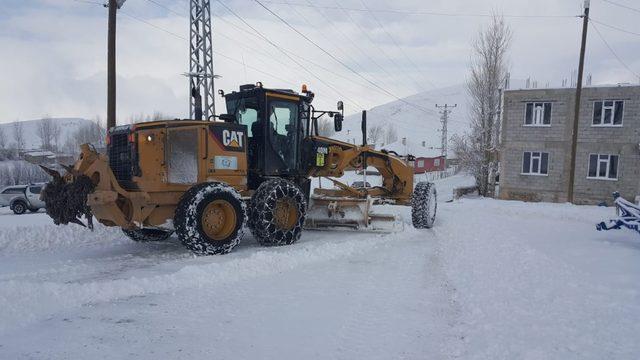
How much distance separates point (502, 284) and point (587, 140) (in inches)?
955

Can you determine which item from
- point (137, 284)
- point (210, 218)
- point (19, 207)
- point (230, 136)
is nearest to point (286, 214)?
point (210, 218)

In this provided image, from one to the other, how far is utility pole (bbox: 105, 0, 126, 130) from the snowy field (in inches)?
201

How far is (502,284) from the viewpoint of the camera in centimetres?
575

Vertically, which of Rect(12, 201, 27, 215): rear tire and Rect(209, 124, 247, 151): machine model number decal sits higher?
Rect(209, 124, 247, 151): machine model number decal

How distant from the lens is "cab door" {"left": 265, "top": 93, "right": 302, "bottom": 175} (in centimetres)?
907

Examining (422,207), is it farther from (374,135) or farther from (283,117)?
(374,135)

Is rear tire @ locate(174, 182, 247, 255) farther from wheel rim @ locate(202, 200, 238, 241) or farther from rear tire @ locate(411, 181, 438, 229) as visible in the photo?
rear tire @ locate(411, 181, 438, 229)

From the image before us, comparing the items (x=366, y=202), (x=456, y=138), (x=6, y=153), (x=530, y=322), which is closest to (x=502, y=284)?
(x=530, y=322)

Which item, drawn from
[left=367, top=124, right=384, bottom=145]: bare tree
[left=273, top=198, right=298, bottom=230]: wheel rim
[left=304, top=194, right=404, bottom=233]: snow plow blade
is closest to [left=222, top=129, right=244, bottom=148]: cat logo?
[left=273, top=198, right=298, bottom=230]: wheel rim

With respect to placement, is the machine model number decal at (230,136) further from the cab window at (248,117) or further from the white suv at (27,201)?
the white suv at (27,201)

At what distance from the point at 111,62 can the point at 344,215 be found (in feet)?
26.0

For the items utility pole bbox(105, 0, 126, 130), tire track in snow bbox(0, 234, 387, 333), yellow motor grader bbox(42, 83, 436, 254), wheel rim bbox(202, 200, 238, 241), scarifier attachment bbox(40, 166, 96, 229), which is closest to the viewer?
tire track in snow bbox(0, 234, 387, 333)

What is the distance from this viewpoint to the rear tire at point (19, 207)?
22.8m

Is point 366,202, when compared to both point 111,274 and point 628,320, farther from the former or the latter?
point 628,320
